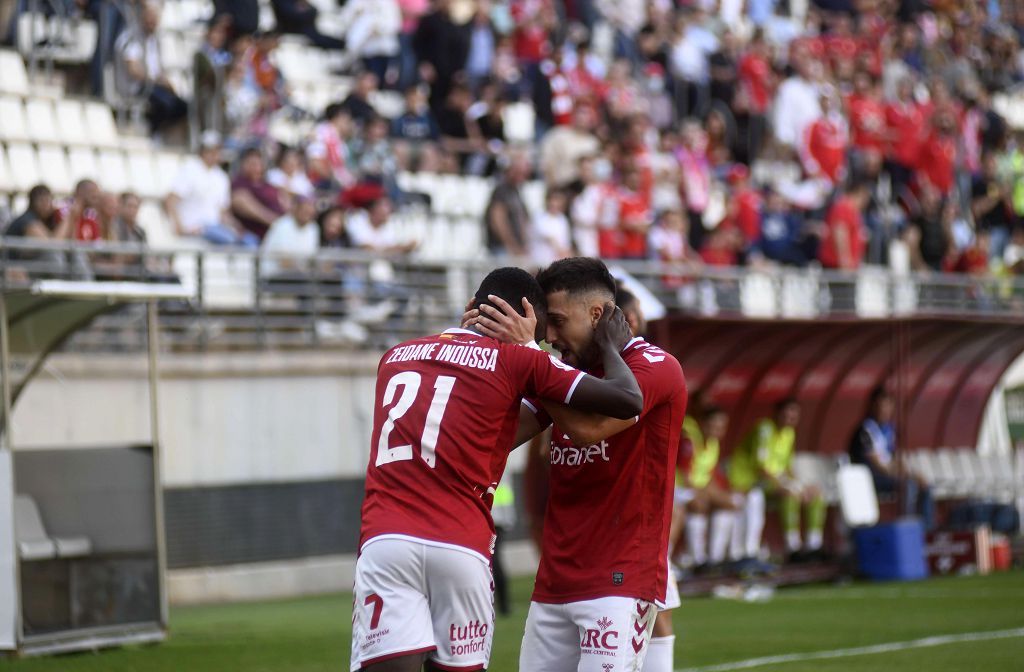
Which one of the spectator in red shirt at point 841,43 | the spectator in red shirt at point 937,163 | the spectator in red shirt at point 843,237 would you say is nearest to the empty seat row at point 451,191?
the spectator in red shirt at point 843,237

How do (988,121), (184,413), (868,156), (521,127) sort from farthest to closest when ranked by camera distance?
(988,121) < (868,156) < (521,127) < (184,413)

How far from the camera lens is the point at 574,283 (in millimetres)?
5895

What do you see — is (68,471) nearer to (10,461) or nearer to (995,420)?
(10,461)

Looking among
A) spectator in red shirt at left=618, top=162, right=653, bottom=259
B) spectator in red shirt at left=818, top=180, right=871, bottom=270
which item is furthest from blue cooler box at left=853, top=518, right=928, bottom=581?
spectator in red shirt at left=818, top=180, right=871, bottom=270

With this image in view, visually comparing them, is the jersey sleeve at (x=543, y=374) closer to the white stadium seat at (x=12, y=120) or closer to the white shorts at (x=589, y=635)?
the white shorts at (x=589, y=635)

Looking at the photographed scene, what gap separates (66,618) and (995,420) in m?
13.4

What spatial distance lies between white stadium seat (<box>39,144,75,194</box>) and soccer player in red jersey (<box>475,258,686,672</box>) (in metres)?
11.3

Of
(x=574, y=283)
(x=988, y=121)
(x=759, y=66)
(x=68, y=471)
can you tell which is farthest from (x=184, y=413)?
(x=988, y=121)

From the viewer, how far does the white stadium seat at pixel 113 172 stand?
55.3 ft

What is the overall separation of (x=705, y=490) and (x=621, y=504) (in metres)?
10.3

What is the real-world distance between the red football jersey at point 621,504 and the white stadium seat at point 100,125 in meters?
12.0

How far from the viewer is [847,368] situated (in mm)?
→ 18312

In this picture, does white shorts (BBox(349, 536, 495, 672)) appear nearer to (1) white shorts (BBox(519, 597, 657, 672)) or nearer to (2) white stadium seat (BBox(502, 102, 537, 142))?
(1) white shorts (BBox(519, 597, 657, 672))

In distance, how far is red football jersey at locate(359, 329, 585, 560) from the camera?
5543mm
